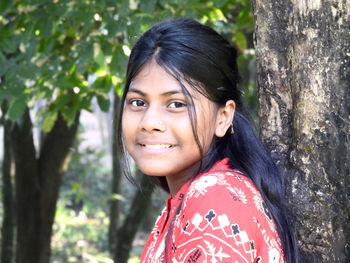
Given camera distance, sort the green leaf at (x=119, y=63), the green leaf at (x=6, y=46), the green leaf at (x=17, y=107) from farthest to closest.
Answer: the green leaf at (x=6, y=46), the green leaf at (x=17, y=107), the green leaf at (x=119, y=63)

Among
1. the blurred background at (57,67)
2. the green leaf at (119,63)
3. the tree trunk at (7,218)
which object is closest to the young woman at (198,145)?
the blurred background at (57,67)

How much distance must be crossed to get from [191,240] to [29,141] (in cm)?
352

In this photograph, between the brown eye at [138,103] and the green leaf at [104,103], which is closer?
the brown eye at [138,103]

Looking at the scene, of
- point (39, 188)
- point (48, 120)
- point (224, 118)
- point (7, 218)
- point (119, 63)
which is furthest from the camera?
point (7, 218)

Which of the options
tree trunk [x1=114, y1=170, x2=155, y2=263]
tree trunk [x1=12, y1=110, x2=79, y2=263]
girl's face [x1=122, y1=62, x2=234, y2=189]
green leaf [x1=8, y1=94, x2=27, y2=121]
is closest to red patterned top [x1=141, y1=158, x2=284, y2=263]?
girl's face [x1=122, y1=62, x2=234, y2=189]

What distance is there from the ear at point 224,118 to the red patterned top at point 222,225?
0.20m

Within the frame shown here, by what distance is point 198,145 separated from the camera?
1579 mm

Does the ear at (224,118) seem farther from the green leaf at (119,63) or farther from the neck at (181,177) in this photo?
the green leaf at (119,63)

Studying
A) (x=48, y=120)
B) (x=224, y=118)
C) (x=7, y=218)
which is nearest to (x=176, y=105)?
(x=224, y=118)

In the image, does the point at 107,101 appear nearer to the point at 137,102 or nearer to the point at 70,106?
the point at 70,106

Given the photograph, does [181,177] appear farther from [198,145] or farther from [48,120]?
[48,120]

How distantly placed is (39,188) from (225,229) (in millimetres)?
3732

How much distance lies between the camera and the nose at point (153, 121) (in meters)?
1.55

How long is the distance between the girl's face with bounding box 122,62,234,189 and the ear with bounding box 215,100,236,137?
0.01m
